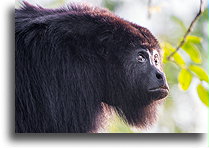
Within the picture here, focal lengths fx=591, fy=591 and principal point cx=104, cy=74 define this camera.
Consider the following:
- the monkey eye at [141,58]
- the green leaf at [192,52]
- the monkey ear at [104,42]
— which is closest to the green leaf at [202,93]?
the green leaf at [192,52]

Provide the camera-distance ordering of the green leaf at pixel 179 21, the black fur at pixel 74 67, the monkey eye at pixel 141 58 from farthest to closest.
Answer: the green leaf at pixel 179 21 → the monkey eye at pixel 141 58 → the black fur at pixel 74 67

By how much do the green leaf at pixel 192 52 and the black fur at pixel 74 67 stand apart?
14 centimetres

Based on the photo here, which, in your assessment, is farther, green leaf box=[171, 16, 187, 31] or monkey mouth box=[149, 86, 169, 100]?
green leaf box=[171, 16, 187, 31]

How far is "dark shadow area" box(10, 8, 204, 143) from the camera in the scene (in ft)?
9.09

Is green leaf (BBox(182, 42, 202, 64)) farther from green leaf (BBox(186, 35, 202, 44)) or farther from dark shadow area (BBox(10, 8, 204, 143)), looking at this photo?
dark shadow area (BBox(10, 8, 204, 143))

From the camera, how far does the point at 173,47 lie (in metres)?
2.85

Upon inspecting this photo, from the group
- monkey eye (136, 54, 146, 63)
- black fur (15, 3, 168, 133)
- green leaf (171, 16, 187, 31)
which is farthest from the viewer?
green leaf (171, 16, 187, 31)

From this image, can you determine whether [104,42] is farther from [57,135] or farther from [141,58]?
[57,135]

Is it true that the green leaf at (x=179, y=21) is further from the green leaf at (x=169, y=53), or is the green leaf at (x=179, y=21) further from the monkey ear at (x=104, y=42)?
the monkey ear at (x=104, y=42)

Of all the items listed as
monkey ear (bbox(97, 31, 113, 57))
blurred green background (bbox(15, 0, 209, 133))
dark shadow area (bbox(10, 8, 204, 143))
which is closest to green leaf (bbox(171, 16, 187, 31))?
blurred green background (bbox(15, 0, 209, 133))

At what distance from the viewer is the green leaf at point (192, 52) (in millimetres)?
2762

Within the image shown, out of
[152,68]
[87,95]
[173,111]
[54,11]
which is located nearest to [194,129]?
[173,111]

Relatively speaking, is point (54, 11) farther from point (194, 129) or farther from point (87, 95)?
point (194, 129)

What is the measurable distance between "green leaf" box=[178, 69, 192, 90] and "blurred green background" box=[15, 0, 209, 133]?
0.03m
